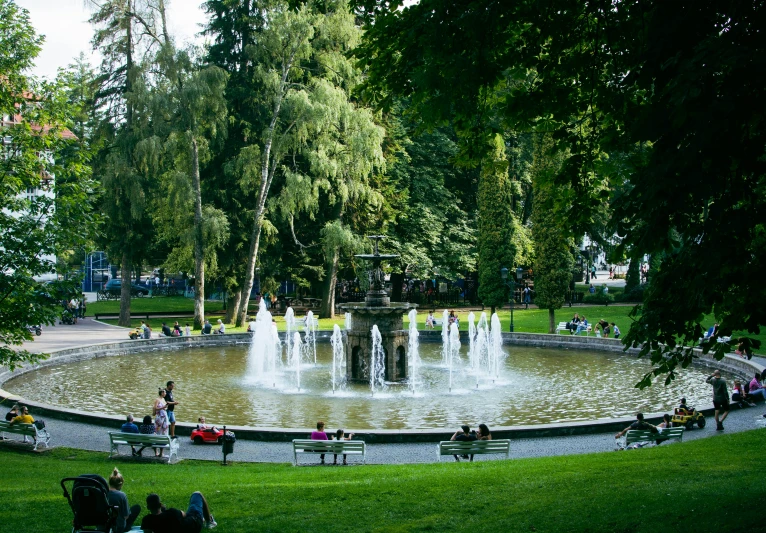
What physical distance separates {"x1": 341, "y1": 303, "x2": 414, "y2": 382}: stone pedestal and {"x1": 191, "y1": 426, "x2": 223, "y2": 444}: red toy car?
30.3ft

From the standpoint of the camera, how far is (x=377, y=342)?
88.7 feet

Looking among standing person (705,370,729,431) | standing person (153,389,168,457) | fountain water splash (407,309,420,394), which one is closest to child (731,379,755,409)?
standing person (705,370,729,431)

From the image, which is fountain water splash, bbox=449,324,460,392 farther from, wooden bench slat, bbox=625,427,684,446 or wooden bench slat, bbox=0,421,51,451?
wooden bench slat, bbox=0,421,51,451

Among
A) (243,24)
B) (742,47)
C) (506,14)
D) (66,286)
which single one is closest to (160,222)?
(243,24)

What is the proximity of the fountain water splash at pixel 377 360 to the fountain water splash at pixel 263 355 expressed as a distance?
3515mm

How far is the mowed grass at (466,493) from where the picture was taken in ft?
31.2

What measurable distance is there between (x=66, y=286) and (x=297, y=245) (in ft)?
106

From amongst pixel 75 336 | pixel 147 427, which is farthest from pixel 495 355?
pixel 75 336

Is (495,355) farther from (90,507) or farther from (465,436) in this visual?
(90,507)

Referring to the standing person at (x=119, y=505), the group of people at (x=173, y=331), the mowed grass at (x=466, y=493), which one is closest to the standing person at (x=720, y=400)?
the mowed grass at (x=466, y=493)

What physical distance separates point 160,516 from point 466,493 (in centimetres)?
466

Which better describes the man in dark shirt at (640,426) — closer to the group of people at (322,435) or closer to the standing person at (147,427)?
the group of people at (322,435)

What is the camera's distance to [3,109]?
15750 millimetres

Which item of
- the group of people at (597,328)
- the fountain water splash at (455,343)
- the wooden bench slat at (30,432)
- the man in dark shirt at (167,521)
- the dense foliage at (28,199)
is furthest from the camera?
the group of people at (597,328)
